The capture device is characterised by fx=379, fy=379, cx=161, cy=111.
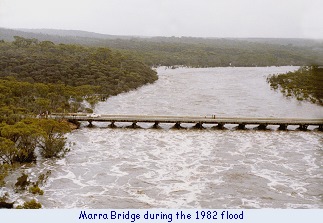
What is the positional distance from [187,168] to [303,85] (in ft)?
164

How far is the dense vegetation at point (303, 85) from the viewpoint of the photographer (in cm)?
5958

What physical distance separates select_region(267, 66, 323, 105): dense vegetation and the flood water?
35.8 ft

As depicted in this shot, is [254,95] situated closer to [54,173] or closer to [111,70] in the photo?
[111,70]

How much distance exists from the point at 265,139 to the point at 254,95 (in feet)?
93.8

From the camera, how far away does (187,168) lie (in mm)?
28719

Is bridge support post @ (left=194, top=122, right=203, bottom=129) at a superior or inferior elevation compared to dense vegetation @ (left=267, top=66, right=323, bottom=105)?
inferior

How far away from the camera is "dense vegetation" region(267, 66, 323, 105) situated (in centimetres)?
5958

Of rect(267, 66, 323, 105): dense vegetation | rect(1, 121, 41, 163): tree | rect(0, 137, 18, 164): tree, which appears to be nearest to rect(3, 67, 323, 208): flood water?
rect(1, 121, 41, 163): tree

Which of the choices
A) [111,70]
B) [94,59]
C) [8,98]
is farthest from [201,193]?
[94,59]

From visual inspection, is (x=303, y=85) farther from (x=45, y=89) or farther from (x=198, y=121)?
(x=45, y=89)

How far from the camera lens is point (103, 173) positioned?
90.2 feet

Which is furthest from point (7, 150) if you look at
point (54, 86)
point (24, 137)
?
point (54, 86)

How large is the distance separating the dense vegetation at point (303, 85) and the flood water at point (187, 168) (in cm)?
1092

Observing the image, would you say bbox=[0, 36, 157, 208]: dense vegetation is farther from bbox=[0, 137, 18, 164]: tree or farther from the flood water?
the flood water
